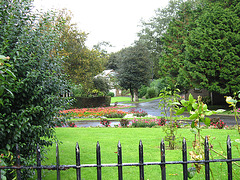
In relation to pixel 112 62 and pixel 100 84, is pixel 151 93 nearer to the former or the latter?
pixel 100 84

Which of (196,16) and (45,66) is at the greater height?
(196,16)

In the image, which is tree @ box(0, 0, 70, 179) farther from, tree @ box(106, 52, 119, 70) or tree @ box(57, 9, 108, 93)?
tree @ box(106, 52, 119, 70)

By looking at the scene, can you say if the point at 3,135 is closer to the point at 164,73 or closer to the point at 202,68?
the point at 202,68

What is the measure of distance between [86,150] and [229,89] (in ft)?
53.6

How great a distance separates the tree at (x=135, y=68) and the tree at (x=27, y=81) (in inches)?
1228

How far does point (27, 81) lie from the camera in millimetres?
3824

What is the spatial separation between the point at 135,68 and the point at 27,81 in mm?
31826

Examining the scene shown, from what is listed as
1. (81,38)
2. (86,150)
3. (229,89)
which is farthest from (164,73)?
(86,150)

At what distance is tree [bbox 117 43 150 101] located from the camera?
35.5m

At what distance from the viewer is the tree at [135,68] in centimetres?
3553

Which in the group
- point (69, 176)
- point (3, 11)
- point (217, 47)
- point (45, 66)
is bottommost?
point (69, 176)

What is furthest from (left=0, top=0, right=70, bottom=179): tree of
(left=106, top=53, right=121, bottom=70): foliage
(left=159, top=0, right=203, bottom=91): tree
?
(left=106, top=53, right=121, bottom=70): foliage

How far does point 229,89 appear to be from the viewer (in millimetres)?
19734

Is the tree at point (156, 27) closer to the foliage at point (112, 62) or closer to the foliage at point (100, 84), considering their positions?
the foliage at point (100, 84)
